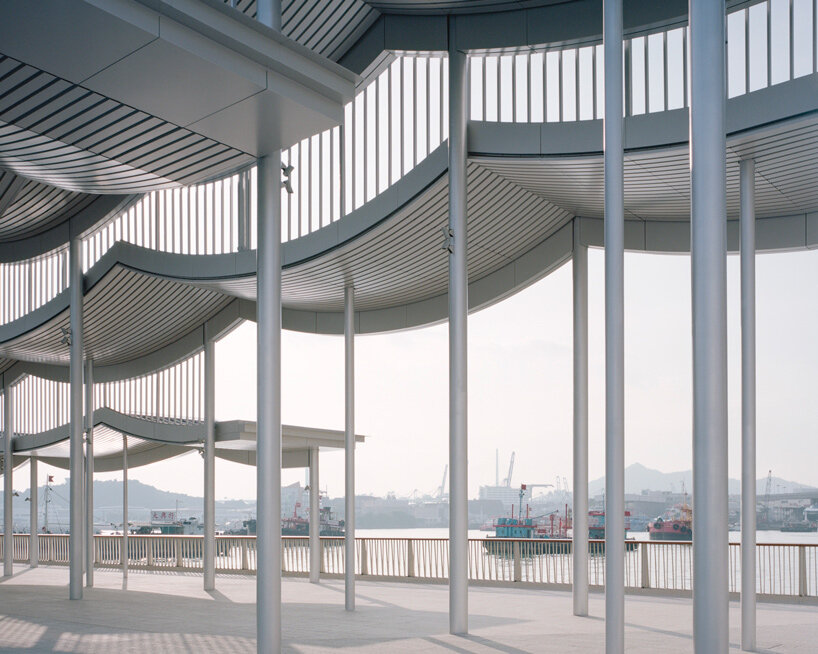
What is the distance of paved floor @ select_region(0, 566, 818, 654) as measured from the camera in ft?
36.7

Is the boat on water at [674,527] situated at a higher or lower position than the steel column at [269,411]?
lower

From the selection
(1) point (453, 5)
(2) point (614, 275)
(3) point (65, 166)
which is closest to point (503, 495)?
(1) point (453, 5)

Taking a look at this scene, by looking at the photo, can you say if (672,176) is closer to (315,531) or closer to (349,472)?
(349,472)

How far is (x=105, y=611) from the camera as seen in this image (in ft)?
51.8

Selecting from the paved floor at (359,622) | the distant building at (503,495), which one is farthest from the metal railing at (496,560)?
the distant building at (503,495)

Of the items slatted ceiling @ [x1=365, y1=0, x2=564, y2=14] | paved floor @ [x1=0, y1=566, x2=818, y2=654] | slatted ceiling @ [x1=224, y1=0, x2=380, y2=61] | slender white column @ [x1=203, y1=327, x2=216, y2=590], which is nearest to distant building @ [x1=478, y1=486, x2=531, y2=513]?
slender white column @ [x1=203, y1=327, x2=216, y2=590]

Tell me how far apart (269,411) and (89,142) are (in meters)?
3.13

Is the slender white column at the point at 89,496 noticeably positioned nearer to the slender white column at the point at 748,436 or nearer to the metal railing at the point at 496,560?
the metal railing at the point at 496,560

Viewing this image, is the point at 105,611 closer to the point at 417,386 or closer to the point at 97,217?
the point at 97,217

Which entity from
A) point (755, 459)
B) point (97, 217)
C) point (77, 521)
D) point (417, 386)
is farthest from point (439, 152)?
point (417, 386)

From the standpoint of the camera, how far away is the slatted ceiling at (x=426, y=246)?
1441 cm

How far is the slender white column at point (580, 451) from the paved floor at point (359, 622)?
1.68 feet

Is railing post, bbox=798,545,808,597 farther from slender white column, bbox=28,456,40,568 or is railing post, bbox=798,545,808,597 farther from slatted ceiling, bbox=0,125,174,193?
slender white column, bbox=28,456,40,568

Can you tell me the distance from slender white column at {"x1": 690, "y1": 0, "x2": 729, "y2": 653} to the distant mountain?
123ft
